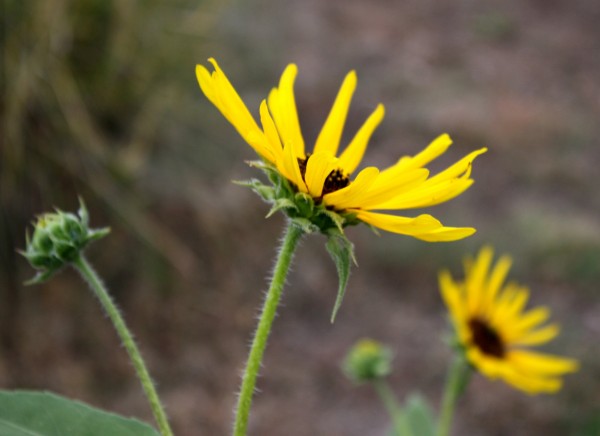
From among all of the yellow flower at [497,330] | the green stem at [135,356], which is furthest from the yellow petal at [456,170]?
the yellow flower at [497,330]

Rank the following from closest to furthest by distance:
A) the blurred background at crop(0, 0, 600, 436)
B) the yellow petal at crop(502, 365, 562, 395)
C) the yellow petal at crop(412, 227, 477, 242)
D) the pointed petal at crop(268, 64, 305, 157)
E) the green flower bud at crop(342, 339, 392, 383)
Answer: the yellow petal at crop(412, 227, 477, 242) < the pointed petal at crop(268, 64, 305, 157) < the yellow petal at crop(502, 365, 562, 395) < the green flower bud at crop(342, 339, 392, 383) < the blurred background at crop(0, 0, 600, 436)

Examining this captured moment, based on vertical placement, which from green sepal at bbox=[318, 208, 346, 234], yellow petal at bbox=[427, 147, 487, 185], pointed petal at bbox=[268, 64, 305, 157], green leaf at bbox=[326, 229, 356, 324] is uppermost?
pointed petal at bbox=[268, 64, 305, 157]

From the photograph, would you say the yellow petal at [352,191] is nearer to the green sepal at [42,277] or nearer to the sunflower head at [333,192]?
the sunflower head at [333,192]

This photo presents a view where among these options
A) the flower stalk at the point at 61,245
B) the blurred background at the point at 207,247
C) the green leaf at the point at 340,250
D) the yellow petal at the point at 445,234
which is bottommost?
the flower stalk at the point at 61,245

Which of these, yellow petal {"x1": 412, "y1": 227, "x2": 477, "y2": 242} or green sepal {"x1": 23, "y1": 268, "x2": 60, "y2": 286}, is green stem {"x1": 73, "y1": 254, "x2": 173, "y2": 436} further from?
yellow petal {"x1": 412, "y1": 227, "x2": 477, "y2": 242}

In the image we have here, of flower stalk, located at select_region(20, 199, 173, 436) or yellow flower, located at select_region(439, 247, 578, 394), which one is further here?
yellow flower, located at select_region(439, 247, 578, 394)

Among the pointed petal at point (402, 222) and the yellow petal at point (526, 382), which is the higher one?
the yellow petal at point (526, 382)

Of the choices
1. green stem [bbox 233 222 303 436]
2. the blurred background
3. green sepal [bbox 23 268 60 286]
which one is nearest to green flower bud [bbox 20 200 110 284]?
green sepal [bbox 23 268 60 286]
